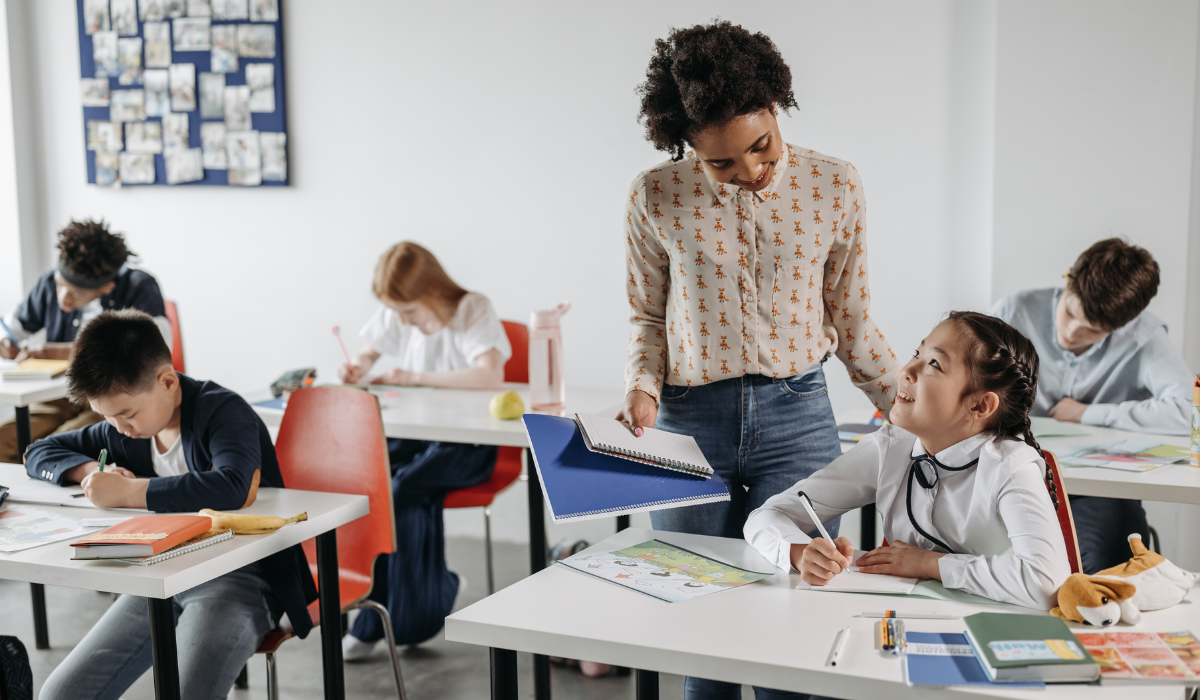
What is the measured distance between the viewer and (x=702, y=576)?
4.61 ft

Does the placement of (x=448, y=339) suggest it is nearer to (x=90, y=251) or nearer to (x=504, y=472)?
(x=504, y=472)

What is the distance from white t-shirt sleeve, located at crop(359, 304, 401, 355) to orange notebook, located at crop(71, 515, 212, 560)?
1812mm

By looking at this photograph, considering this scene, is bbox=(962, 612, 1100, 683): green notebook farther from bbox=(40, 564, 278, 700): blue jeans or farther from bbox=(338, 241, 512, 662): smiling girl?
bbox=(338, 241, 512, 662): smiling girl

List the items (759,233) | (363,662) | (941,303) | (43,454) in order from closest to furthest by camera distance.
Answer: (759,233) < (43,454) < (363,662) < (941,303)

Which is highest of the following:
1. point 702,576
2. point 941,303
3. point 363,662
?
point 941,303

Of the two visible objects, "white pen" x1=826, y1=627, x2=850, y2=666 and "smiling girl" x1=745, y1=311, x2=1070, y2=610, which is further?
"smiling girl" x1=745, y1=311, x2=1070, y2=610

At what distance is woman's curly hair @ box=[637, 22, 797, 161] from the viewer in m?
1.41

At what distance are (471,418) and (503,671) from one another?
142 centimetres

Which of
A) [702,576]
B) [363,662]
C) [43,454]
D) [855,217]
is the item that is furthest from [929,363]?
[363,662]

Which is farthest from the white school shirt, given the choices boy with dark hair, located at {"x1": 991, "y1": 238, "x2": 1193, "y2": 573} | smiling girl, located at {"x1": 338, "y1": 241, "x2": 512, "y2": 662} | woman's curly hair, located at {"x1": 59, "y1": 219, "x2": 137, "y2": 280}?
woman's curly hair, located at {"x1": 59, "y1": 219, "x2": 137, "y2": 280}

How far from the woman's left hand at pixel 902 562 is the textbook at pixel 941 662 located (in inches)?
7.5

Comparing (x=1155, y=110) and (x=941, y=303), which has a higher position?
(x=1155, y=110)

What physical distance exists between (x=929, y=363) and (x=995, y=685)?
557 millimetres

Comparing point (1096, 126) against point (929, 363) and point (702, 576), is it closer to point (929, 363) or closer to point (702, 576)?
point (929, 363)
